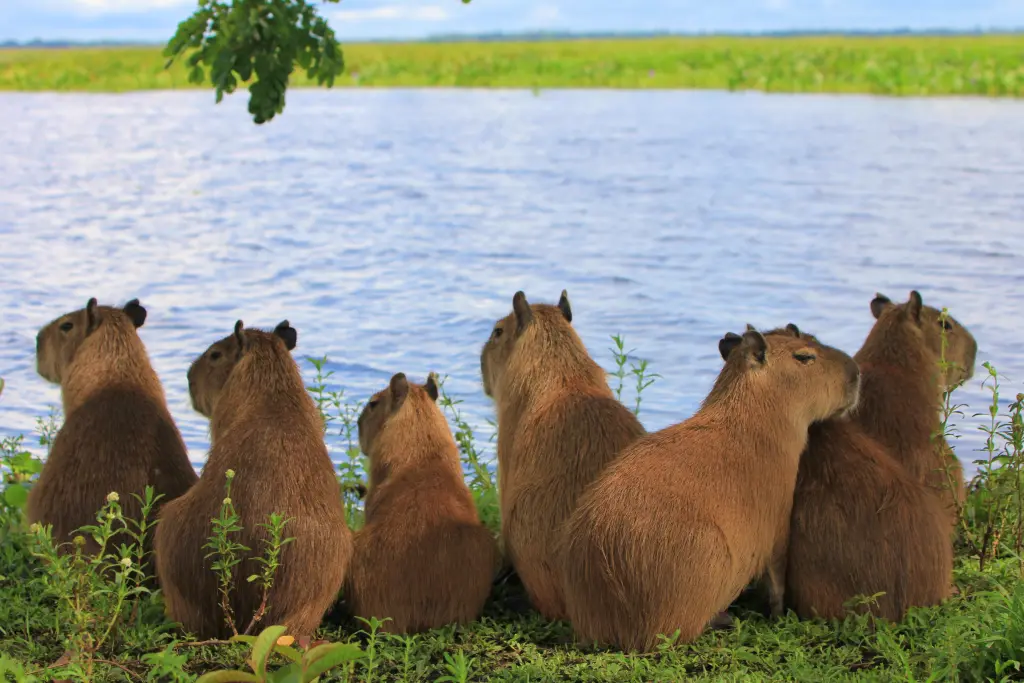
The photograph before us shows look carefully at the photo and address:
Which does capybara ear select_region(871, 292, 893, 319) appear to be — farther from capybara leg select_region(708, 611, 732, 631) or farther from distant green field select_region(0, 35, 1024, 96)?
distant green field select_region(0, 35, 1024, 96)

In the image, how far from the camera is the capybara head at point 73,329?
513cm

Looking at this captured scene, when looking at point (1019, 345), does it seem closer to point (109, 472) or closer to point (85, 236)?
point (109, 472)

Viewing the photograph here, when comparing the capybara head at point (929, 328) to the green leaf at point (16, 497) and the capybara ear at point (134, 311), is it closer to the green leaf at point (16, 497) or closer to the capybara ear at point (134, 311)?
the capybara ear at point (134, 311)

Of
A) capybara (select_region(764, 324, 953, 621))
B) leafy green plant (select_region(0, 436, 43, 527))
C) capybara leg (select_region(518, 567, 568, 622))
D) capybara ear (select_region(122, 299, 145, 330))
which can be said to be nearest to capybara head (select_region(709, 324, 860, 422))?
capybara (select_region(764, 324, 953, 621))

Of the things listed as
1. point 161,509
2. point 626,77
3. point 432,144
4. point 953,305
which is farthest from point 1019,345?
point 626,77

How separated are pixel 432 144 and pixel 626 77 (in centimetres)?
1717

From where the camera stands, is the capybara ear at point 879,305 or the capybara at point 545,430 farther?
the capybara ear at point 879,305

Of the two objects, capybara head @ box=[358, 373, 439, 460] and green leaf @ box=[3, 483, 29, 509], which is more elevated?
capybara head @ box=[358, 373, 439, 460]

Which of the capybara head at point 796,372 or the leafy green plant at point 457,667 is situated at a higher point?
the capybara head at point 796,372

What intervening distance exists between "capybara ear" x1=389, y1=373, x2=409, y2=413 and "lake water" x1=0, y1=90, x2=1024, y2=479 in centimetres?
212

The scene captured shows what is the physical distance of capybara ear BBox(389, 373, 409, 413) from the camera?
4.91 metres

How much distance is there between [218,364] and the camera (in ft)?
16.1

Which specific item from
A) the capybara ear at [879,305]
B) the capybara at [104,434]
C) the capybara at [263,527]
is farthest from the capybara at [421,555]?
the capybara ear at [879,305]

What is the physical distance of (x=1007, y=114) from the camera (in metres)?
25.5
